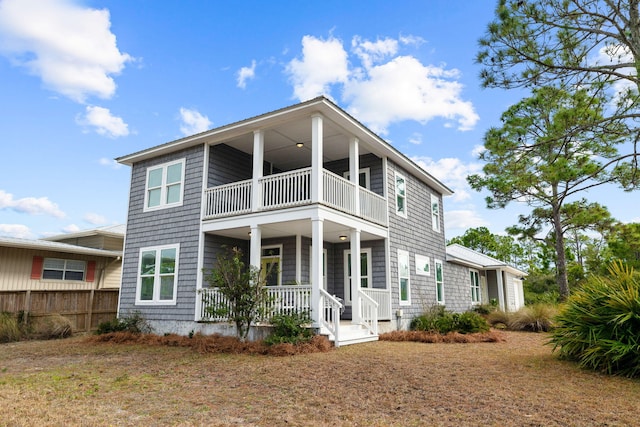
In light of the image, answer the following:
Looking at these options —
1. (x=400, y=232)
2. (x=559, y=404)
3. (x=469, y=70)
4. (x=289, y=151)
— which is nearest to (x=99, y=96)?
(x=289, y=151)

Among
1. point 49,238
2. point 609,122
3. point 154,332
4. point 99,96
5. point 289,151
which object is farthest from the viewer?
point 49,238

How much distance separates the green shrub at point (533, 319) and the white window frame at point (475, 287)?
513 centimetres

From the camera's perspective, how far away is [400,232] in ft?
48.3

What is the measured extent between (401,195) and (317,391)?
10410mm

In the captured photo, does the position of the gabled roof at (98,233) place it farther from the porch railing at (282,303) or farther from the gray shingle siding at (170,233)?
the porch railing at (282,303)

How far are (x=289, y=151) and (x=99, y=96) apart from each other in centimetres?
787

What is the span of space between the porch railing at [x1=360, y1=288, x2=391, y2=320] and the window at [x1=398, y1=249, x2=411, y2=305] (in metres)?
0.96

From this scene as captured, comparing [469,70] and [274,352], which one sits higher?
[469,70]

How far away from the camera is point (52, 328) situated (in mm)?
13766

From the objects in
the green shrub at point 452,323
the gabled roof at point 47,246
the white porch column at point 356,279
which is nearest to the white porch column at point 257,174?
the white porch column at point 356,279

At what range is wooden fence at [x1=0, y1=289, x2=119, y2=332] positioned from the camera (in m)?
13.7

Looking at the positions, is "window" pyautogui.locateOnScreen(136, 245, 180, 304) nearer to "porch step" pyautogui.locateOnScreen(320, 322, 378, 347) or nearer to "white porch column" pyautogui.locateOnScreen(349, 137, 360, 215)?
"porch step" pyautogui.locateOnScreen(320, 322, 378, 347)

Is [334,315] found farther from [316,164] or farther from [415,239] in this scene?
[415,239]

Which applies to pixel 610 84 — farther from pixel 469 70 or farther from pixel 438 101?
pixel 438 101
